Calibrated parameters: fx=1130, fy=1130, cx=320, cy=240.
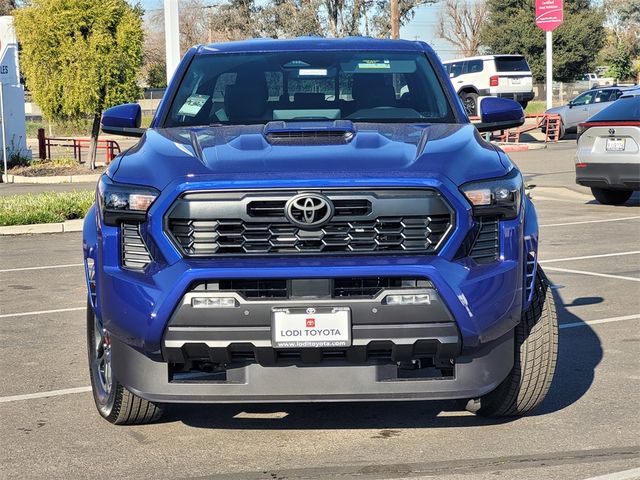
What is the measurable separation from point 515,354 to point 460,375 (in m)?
0.53

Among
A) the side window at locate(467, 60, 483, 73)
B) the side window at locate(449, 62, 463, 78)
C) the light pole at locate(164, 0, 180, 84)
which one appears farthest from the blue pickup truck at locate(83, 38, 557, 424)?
the side window at locate(449, 62, 463, 78)

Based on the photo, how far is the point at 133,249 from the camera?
15.8 ft

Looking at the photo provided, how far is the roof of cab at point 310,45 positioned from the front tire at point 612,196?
11116 mm

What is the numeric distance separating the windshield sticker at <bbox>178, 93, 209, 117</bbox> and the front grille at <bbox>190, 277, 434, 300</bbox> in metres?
1.79

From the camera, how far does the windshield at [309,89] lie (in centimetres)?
615

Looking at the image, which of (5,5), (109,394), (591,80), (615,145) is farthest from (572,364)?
(5,5)

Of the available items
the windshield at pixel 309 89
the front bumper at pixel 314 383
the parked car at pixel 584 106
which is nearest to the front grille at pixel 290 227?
the front bumper at pixel 314 383

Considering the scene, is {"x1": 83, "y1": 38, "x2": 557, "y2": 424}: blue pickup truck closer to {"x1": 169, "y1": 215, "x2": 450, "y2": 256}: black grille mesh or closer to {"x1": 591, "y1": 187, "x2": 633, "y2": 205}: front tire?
{"x1": 169, "y1": 215, "x2": 450, "y2": 256}: black grille mesh

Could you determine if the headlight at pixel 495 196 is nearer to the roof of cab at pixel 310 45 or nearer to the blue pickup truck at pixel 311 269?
the blue pickup truck at pixel 311 269

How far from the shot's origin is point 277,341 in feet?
15.1

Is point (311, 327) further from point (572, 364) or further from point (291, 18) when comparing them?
point (291, 18)

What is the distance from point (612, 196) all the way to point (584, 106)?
2050cm

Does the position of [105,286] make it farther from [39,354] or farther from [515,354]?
[39,354]

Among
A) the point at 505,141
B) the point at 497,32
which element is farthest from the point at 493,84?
the point at 497,32
